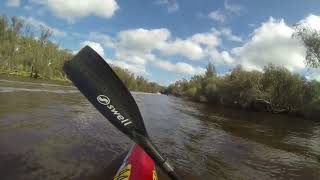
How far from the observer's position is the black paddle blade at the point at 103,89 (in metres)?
6.04

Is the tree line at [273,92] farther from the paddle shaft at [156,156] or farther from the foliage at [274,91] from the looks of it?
the paddle shaft at [156,156]

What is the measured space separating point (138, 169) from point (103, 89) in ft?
6.86

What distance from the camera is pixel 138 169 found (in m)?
7.08

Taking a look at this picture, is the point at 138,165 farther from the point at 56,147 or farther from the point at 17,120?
the point at 17,120

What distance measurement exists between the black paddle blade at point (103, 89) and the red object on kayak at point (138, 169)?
1349 millimetres

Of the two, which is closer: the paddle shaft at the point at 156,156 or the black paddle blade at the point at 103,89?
the paddle shaft at the point at 156,156

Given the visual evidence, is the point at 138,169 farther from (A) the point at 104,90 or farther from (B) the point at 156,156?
(A) the point at 104,90

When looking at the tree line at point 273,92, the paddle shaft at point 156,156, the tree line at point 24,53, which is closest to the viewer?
the paddle shaft at point 156,156

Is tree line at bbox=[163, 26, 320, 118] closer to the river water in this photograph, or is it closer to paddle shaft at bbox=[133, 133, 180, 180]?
the river water

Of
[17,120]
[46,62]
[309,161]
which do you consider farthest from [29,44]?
[309,161]

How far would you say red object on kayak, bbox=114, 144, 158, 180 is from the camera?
682 cm

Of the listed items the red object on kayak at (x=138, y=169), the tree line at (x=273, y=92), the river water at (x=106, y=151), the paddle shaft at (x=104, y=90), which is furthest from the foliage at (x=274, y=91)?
the paddle shaft at (x=104, y=90)

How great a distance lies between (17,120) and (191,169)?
28.4 feet

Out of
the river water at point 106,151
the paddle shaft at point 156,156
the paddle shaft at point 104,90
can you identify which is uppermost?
the paddle shaft at point 104,90
